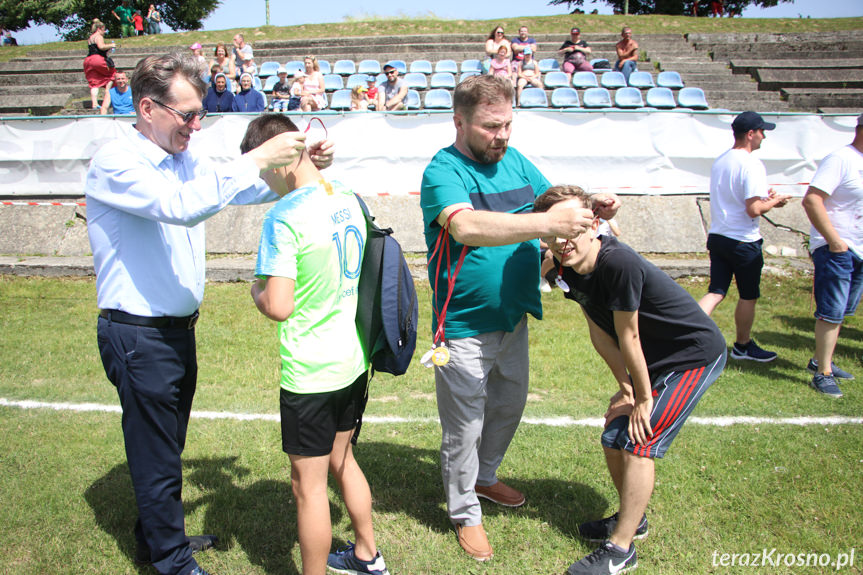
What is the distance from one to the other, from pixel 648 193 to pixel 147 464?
8.74 m

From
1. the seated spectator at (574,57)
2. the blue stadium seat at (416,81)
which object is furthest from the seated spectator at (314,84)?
the seated spectator at (574,57)

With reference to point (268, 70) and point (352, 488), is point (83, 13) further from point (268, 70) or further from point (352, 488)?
point (352, 488)

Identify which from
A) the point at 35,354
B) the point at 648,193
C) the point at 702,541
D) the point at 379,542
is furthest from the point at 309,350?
the point at 648,193

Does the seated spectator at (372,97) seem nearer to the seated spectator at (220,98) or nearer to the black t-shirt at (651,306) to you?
the seated spectator at (220,98)

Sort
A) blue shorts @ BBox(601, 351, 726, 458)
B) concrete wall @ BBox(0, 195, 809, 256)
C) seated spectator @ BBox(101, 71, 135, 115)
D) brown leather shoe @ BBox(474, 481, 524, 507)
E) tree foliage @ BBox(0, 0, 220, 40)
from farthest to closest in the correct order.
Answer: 1. tree foliage @ BBox(0, 0, 220, 40)
2. seated spectator @ BBox(101, 71, 135, 115)
3. concrete wall @ BBox(0, 195, 809, 256)
4. brown leather shoe @ BBox(474, 481, 524, 507)
5. blue shorts @ BBox(601, 351, 726, 458)

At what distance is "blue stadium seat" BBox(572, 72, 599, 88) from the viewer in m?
13.9

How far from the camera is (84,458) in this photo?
12.9 ft

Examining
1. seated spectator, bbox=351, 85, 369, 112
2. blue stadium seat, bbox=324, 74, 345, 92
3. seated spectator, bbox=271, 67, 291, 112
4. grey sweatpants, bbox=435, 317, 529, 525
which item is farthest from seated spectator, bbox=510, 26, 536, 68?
grey sweatpants, bbox=435, 317, 529, 525

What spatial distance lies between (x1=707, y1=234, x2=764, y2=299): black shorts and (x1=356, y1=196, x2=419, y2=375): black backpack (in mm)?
4025

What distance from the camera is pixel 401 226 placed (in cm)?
933

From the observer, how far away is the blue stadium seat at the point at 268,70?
15.7m

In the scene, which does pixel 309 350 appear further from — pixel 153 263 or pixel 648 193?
pixel 648 193

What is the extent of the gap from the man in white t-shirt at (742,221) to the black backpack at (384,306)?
12.5 ft

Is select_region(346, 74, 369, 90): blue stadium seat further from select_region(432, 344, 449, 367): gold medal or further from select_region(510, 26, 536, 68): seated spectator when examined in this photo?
select_region(432, 344, 449, 367): gold medal
